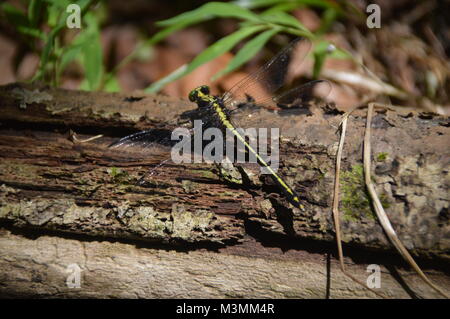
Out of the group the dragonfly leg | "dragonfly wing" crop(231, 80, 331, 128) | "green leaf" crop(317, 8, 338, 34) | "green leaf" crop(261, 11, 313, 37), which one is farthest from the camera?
"green leaf" crop(317, 8, 338, 34)

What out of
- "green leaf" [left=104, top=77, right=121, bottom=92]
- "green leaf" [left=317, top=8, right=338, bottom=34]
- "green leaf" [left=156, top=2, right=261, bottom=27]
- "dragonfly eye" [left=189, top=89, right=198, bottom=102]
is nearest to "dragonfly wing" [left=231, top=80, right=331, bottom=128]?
"dragonfly eye" [left=189, top=89, right=198, bottom=102]

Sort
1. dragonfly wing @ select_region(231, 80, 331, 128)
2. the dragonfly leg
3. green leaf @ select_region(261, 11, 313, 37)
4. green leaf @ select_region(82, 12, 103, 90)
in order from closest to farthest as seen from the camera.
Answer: the dragonfly leg → dragonfly wing @ select_region(231, 80, 331, 128) → green leaf @ select_region(261, 11, 313, 37) → green leaf @ select_region(82, 12, 103, 90)

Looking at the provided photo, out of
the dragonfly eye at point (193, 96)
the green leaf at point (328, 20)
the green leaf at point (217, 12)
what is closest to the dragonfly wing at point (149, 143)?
the dragonfly eye at point (193, 96)

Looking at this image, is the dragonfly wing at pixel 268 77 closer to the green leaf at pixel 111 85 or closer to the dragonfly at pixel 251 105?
the dragonfly at pixel 251 105

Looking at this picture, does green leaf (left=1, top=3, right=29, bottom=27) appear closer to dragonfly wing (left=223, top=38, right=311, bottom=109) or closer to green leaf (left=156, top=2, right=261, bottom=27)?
green leaf (left=156, top=2, right=261, bottom=27)

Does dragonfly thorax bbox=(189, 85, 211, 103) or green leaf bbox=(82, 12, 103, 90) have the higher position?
green leaf bbox=(82, 12, 103, 90)

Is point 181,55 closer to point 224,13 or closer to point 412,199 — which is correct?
point 224,13
